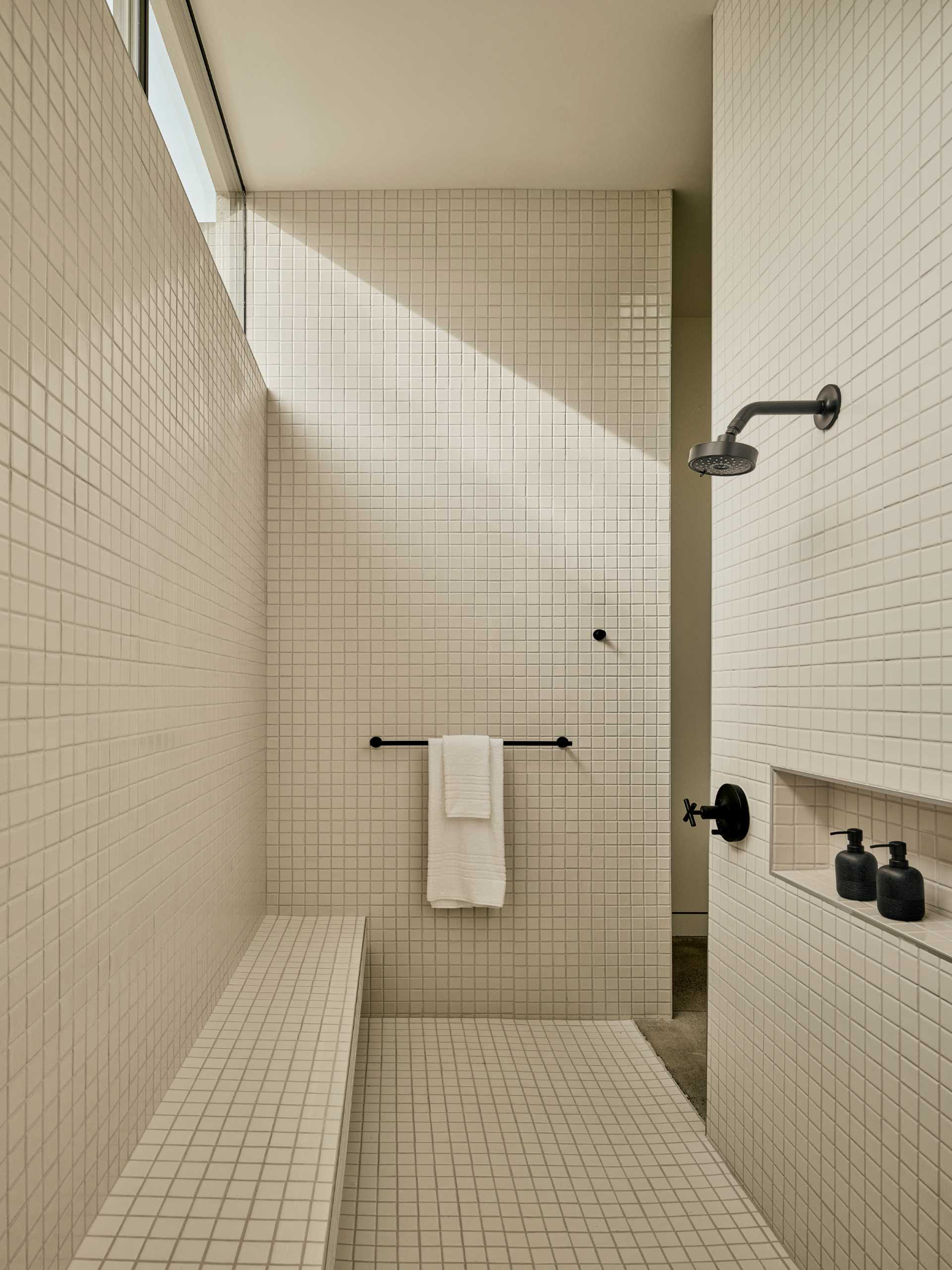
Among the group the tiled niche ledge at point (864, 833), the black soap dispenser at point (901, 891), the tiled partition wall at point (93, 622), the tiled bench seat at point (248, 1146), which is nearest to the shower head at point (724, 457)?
the tiled niche ledge at point (864, 833)

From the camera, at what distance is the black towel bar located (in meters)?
2.98

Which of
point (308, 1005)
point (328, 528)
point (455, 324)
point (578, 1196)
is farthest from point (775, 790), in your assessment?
point (455, 324)

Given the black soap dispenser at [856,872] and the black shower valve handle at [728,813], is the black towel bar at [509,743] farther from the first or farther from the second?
the black soap dispenser at [856,872]

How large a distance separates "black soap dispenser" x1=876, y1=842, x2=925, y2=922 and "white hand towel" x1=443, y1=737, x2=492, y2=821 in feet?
5.30

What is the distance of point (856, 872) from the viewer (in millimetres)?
1535

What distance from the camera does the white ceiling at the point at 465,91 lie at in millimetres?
2283

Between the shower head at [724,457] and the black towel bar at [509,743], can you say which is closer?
the shower head at [724,457]

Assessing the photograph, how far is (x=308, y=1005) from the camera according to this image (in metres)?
2.17

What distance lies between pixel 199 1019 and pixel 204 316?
1.60 m

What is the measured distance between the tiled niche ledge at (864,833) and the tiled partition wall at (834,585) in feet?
0.13

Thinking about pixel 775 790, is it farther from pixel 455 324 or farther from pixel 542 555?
pixel 455 324

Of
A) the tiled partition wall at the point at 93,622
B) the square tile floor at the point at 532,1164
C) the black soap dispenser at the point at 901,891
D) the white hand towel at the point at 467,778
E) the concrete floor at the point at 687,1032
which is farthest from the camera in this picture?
the white hand towel at the point at 467,778

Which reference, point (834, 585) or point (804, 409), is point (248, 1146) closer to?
point (834, 585)

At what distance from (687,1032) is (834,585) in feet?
6.25
